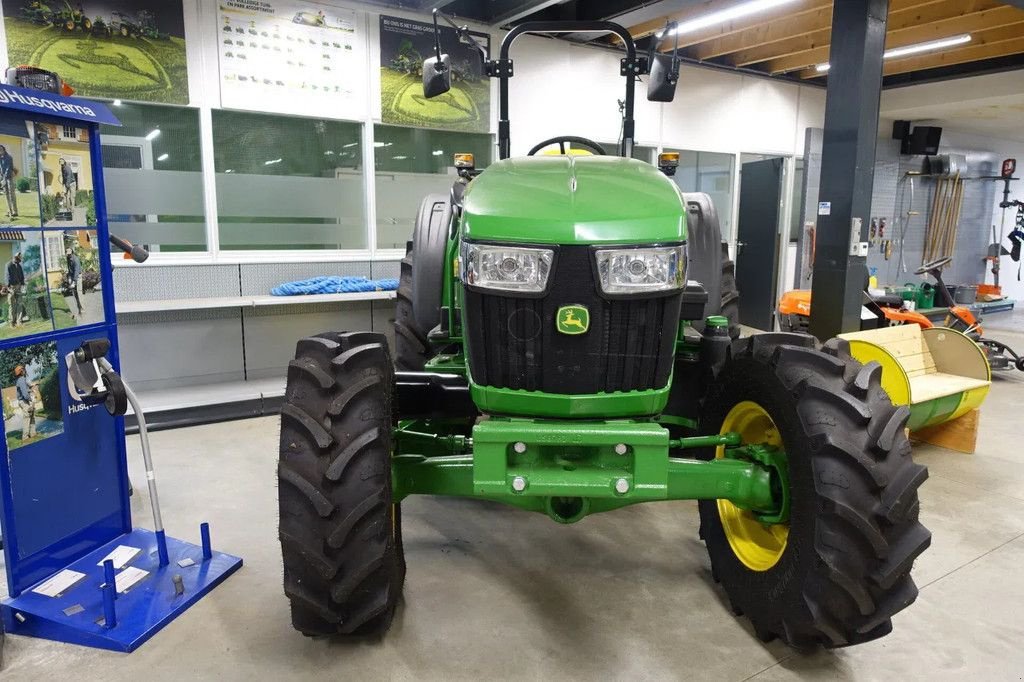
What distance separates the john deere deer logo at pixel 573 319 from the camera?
1875 millimetres

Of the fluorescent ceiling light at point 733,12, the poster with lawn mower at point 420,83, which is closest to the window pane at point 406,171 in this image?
the poster with lawn mower at point 420,83

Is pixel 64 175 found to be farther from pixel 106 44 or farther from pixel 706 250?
pixel 106 44

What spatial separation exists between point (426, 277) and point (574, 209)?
1.25m

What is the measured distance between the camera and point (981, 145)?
1098 centimetres

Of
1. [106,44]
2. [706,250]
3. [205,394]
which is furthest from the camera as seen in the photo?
[205,394]

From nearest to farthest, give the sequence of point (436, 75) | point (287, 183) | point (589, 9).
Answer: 1. point (436, 75)
2. point (287, 183)
3. point (589, 9)

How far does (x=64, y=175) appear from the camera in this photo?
2.43m

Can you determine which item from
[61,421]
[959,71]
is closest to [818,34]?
[959,71]

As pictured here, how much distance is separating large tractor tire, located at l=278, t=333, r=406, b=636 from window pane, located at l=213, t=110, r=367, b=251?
12.2 feet

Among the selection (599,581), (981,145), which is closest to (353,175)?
(599,581)

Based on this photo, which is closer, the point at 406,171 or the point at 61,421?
the point at 61,421

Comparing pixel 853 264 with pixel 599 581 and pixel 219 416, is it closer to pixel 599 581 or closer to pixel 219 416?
pixel 599 581

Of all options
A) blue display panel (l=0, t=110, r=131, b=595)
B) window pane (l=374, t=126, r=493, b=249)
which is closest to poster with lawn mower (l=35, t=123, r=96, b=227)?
blue display panel (l=0, t=110, r=131, b=595)

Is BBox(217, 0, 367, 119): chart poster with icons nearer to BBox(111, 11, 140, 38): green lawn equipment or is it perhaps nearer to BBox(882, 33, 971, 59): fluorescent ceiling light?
BBox(111, 11, 140, 38): green lawn equipment
